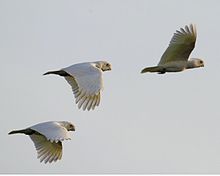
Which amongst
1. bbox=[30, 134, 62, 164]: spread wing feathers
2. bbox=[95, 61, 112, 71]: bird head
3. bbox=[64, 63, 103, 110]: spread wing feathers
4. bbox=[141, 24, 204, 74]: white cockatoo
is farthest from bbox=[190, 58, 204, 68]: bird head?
bbox=[30, 134, 62, 164]: spread wing feathers

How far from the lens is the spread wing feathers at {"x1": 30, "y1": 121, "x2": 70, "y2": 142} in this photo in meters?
19.2

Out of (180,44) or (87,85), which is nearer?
(87,85)

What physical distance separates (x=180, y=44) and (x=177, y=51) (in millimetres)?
170

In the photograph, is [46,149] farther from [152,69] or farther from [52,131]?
[152,69]

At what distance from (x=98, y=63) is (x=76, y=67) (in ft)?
5.60

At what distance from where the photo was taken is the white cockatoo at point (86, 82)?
19047 millimetres

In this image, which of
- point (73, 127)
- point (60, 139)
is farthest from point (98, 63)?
point (60, 139)

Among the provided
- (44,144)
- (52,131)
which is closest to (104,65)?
(44,144)

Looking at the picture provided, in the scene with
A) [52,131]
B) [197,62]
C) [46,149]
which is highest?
[197,62]

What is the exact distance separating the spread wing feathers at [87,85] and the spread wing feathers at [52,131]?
0.63 m

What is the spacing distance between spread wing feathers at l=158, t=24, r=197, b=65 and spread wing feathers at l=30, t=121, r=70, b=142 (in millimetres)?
3537

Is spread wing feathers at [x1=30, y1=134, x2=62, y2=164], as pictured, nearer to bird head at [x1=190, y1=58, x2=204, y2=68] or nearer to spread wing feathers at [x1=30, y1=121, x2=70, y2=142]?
spread wing feathers at [x1=30, y1=121, x2=70, y2=142]

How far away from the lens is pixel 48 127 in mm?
19719

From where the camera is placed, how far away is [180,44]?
22.4 m
